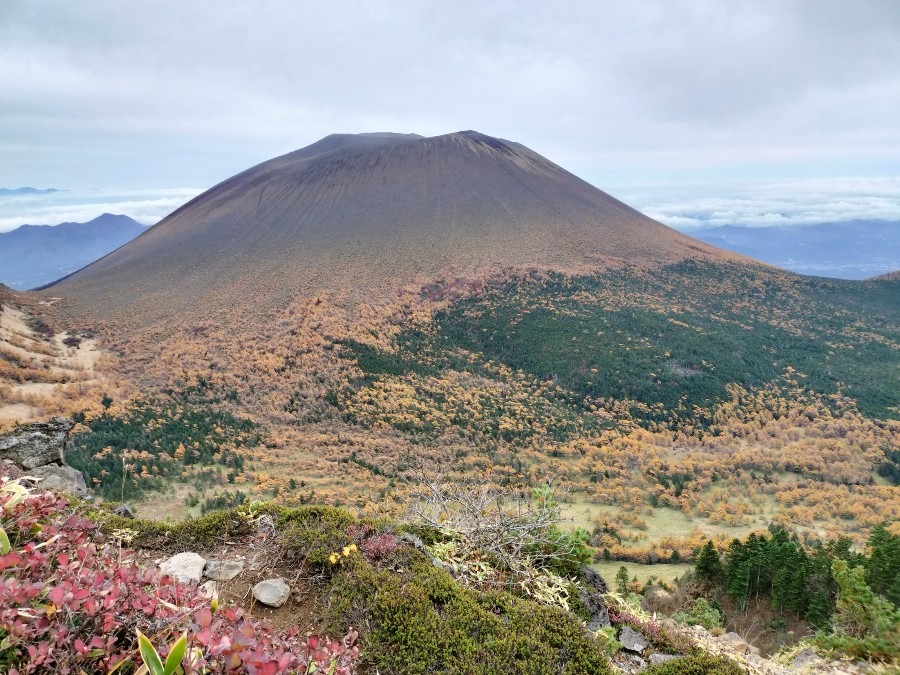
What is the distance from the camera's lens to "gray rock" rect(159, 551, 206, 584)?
3633 mm

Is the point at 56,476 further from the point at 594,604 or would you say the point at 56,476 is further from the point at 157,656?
the point at 594,604

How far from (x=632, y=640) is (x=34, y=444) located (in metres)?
11.0

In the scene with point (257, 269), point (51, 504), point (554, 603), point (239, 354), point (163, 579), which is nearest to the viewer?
point (163, 579)

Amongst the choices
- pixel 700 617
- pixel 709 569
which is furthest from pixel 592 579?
pixel 709 569

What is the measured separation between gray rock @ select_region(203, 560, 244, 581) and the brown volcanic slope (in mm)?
47703

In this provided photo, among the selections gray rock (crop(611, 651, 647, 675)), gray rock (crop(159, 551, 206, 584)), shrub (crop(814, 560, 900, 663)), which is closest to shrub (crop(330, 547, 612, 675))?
gray rock (crop(611, 651, 647, 675))

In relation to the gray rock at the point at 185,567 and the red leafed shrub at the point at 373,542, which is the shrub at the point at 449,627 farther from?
the gray rock at the point at 185,567

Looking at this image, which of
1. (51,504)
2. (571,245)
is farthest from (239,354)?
(571,245)

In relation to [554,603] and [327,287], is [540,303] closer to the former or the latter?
[327,287]

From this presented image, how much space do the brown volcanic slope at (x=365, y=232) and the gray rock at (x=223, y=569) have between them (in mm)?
47703

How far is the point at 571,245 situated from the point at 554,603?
64080mm

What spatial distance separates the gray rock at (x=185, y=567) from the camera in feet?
11.9

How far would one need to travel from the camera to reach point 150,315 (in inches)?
1780

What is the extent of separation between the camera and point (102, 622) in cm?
197
